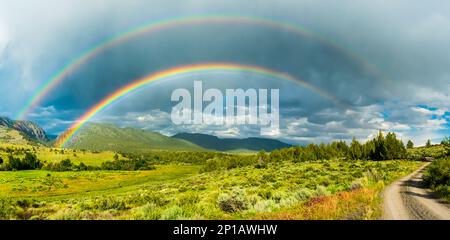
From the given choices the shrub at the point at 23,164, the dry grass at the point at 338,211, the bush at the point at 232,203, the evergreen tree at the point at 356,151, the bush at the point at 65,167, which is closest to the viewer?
the dry grass at the point at 338,211

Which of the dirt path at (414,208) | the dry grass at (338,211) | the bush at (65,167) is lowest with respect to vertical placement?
the bush at (65,167)

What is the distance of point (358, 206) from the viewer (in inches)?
677

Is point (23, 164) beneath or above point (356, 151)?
beneath

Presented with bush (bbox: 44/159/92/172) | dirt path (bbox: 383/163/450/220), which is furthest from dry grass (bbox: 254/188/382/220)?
bush (bbox: 44/159/92/172)

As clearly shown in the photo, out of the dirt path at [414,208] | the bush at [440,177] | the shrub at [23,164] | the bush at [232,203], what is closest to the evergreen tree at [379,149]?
the bush at [440,177]

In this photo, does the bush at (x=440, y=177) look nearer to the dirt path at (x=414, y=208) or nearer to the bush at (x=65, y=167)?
the dirt path at (x=414, y=208)

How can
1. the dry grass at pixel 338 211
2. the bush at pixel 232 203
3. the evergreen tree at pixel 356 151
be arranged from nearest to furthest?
the dry grass at pixel 338 211 → the bush at pixel 232 203 → the evergreen tree at pixel 356 151

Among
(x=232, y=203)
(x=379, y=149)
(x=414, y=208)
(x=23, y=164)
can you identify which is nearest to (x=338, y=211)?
(x=414, y=208)

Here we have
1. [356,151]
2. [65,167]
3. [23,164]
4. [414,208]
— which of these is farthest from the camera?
[65,167]

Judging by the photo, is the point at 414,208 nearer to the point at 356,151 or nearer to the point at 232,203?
the point at 232,203
